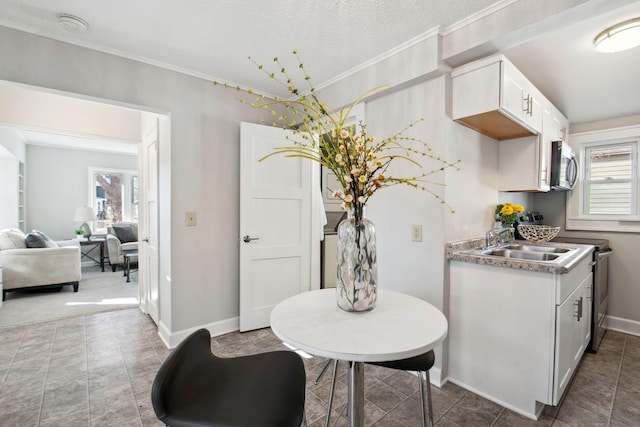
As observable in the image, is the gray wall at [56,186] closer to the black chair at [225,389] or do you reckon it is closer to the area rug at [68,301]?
the area rug at [68,301]

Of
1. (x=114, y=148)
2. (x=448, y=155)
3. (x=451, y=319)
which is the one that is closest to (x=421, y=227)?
(x=448, y=155)

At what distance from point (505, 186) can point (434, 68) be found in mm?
1308

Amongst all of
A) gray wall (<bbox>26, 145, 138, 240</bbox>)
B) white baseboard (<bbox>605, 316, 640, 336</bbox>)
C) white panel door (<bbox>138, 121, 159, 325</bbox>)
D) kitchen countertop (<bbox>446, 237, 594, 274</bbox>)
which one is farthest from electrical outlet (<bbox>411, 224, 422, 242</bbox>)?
gray wall (<bbox>26, 145, 138, 240</bbox>)

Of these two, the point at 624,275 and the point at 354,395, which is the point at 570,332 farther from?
the point at 624,275

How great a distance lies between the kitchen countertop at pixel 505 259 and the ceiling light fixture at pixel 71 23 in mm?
2759

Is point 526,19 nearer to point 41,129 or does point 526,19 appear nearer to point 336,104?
point 336,104

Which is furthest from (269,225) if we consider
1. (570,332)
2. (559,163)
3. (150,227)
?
(559,163)

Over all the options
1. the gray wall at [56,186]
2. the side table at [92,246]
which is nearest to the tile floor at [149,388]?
the side table at [92,246]

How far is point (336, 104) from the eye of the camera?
A: 8.95 ft

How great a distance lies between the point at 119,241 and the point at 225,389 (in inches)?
226

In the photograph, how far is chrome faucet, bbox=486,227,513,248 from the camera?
2.46m

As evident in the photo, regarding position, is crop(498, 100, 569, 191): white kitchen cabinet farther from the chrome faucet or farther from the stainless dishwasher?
the stainless dishwasher

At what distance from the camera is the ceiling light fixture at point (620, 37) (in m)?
1.74

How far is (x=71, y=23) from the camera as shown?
190cm
